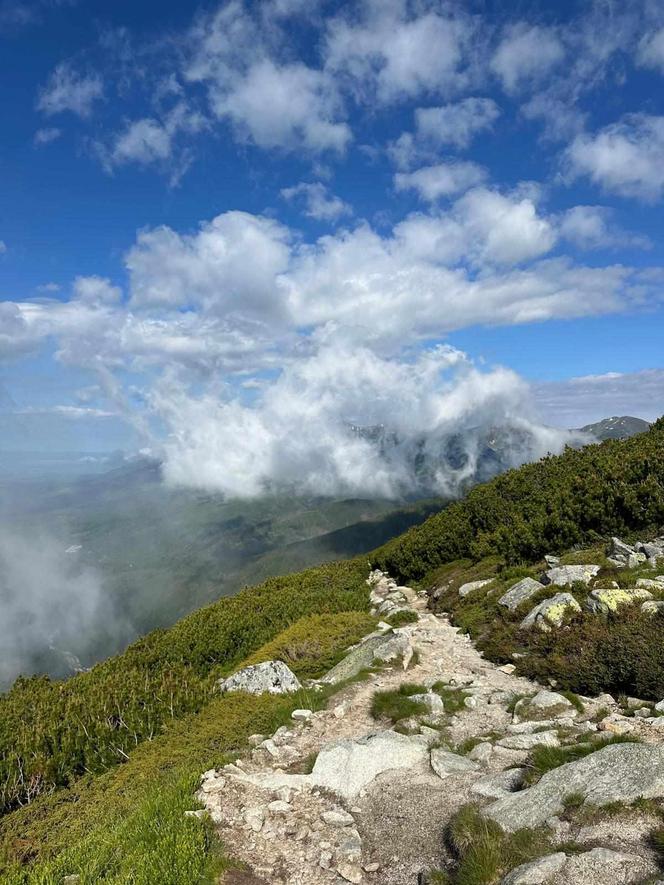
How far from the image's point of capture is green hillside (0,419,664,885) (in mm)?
7812

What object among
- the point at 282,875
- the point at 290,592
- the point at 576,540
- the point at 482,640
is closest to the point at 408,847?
the point at 282,875

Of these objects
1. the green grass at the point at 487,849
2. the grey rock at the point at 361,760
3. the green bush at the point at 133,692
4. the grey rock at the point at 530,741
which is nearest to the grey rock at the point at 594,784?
the green grass at the point at 487,849

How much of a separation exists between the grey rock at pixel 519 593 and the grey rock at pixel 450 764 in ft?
25.4

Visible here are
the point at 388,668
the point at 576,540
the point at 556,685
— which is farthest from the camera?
the point at 576,540

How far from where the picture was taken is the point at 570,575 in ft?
51.0

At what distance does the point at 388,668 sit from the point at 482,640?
10.5 ft

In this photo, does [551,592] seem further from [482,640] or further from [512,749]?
[512,749]

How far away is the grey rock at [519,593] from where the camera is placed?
15.4 meters

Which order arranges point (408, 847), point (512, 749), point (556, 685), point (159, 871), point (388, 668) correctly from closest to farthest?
1. point (159, 871)
2. point (408, 847)
3. point (512, 749)
4. point (556, 685)
5. point (388, 668)

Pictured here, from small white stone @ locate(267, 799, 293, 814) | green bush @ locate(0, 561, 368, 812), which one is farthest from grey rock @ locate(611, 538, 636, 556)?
small white stone @ locate(267, 799, 293, 814)

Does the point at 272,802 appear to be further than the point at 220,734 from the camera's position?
No

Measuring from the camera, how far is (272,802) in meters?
7.51

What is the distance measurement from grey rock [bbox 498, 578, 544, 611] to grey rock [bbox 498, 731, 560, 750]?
280 inches

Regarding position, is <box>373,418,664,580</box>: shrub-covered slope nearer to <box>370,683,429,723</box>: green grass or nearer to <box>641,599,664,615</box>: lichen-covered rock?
<box>641,599,664,615</box>: lichen-covered rock
